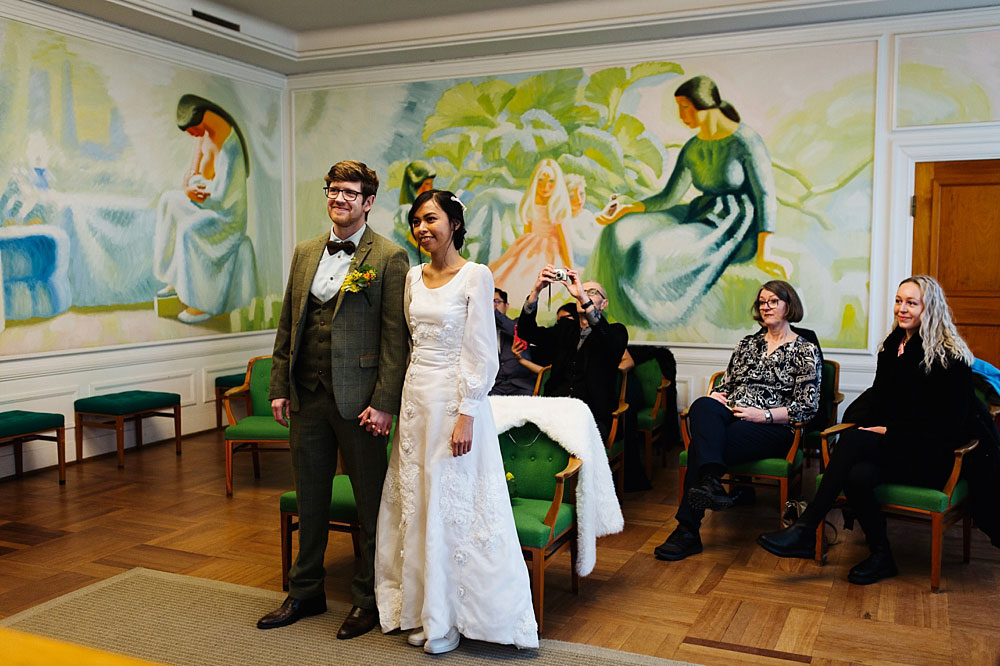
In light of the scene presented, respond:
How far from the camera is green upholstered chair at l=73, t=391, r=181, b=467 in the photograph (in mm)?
6355

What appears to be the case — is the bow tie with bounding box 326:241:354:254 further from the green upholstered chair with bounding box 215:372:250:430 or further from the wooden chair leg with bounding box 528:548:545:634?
the green upholstered chair with bounding box 215:372:250:430

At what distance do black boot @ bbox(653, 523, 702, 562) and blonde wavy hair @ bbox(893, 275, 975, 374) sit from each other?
1.42 metres

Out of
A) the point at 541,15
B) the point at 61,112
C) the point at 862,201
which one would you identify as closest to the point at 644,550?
the point at 862,201

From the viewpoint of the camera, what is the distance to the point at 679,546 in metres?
4.46

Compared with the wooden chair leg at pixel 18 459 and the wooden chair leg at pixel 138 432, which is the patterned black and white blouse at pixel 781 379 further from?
the wooden chair leg at pixel 18 459

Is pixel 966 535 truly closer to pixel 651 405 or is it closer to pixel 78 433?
pixel 651 405

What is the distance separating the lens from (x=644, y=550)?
181 inches

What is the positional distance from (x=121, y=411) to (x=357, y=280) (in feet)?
12.5

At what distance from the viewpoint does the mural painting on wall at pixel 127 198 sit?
619cm

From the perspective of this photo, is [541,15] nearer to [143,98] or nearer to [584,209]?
[584,209]

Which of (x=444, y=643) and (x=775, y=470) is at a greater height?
(x=775, y=470)

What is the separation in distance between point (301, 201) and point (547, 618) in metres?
6.12

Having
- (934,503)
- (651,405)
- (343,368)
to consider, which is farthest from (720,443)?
(343,368)

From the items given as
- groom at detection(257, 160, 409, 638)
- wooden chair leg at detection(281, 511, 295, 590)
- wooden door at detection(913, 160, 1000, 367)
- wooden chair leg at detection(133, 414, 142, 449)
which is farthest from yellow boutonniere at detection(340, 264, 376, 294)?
wooden door at detection(913, 160, 1000, 367)
